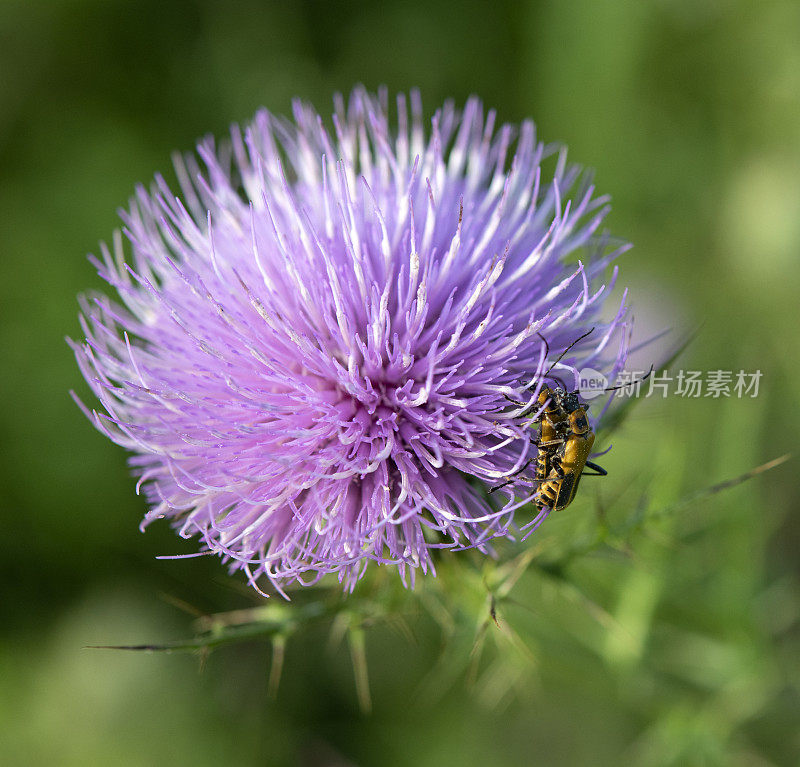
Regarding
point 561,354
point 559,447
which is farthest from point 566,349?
point 559,447

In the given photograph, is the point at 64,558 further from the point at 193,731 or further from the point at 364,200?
the point at 364,200

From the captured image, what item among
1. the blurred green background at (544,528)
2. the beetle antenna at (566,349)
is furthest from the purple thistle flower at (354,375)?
the blurred green background at (544,528)

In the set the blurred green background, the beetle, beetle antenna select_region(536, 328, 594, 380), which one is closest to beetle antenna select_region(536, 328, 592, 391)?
beetle antenna select_region(536, 328, 594, 380)

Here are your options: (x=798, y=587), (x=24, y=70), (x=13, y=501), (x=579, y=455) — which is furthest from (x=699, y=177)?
(x=13, y=501)

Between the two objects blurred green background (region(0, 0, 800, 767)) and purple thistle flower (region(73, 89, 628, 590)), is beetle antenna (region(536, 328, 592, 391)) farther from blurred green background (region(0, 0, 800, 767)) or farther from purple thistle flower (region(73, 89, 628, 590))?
blurred green background (region(0, 0, 800, 767))

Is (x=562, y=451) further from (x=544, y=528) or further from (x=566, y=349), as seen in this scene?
(x=544, y=528)

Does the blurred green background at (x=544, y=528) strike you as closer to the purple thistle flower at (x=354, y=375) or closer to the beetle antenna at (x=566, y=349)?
the beetle antenna at (x=566, y=349)
